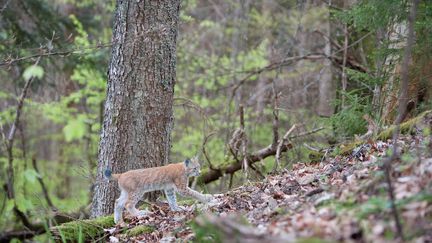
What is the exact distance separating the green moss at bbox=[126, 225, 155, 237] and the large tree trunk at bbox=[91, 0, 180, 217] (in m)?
1.24

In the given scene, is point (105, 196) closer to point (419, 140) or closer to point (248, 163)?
point (248, 163)

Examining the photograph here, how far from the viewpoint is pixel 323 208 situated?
4621mm

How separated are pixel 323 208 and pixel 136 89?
149 inches

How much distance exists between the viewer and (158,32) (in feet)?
25.1

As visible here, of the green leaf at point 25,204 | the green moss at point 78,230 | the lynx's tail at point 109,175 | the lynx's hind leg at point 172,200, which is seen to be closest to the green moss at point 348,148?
the lynx's hind leg at point 172,200

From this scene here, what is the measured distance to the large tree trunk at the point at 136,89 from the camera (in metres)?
7.62

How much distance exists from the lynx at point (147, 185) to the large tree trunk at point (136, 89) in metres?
0.59

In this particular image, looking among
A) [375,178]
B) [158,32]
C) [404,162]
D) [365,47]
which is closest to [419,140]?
[404,162]

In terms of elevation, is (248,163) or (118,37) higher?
(118,37)

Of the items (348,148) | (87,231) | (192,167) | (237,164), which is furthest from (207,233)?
(237,164)

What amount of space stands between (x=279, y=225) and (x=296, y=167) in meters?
3.22

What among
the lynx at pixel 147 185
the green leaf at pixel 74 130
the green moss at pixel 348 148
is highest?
the green leaf at pixel 74 130

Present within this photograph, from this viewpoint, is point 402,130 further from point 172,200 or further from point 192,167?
point 172,200

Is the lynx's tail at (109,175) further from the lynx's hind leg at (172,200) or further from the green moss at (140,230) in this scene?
the green moss at (140,230)
